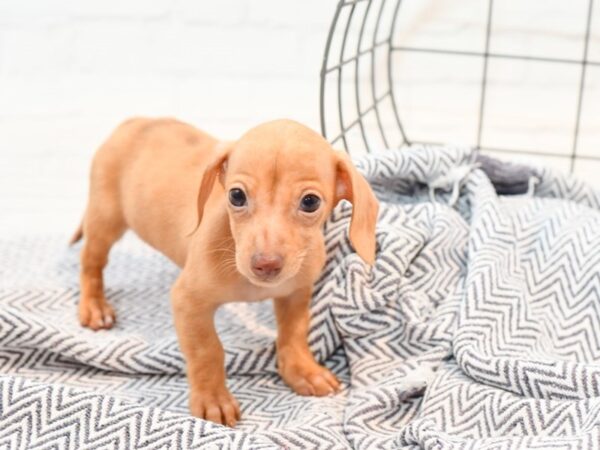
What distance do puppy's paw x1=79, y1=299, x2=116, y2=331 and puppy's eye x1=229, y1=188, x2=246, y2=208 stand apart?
627 millimetres

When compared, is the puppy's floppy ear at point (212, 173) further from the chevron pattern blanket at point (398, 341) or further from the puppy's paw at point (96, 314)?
the puppy's paw at point (96, 314)

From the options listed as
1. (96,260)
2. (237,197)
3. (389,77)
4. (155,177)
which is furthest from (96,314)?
(389,77)

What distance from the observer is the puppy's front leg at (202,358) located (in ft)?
4.85

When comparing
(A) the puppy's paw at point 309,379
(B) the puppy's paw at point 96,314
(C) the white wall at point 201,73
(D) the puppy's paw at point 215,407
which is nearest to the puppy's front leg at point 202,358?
(D) the puppy's paw at point 215,407

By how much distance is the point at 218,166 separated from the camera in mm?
1437

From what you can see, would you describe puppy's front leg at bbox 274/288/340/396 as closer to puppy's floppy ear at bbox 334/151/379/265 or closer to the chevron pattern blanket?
the chevron pattern blanket

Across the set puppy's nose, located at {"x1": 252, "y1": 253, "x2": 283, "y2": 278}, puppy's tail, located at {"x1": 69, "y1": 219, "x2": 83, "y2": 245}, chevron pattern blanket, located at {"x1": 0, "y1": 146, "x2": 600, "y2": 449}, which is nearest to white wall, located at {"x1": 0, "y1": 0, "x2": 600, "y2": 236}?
puppy's tail, located at {"x1": 69, "y1": 219, "x2": 83, "y2": 245}

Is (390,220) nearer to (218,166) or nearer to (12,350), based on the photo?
(218,166)

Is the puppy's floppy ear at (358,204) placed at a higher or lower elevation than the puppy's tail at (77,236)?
higher

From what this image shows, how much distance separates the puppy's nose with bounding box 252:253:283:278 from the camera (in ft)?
4.13

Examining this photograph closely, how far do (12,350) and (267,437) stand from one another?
608 mm

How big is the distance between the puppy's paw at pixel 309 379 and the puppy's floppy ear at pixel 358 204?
11.5 inches

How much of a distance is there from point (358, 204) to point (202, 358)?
40 cm

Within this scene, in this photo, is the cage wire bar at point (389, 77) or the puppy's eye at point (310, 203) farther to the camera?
the cage wire bar at point (389, 77)
